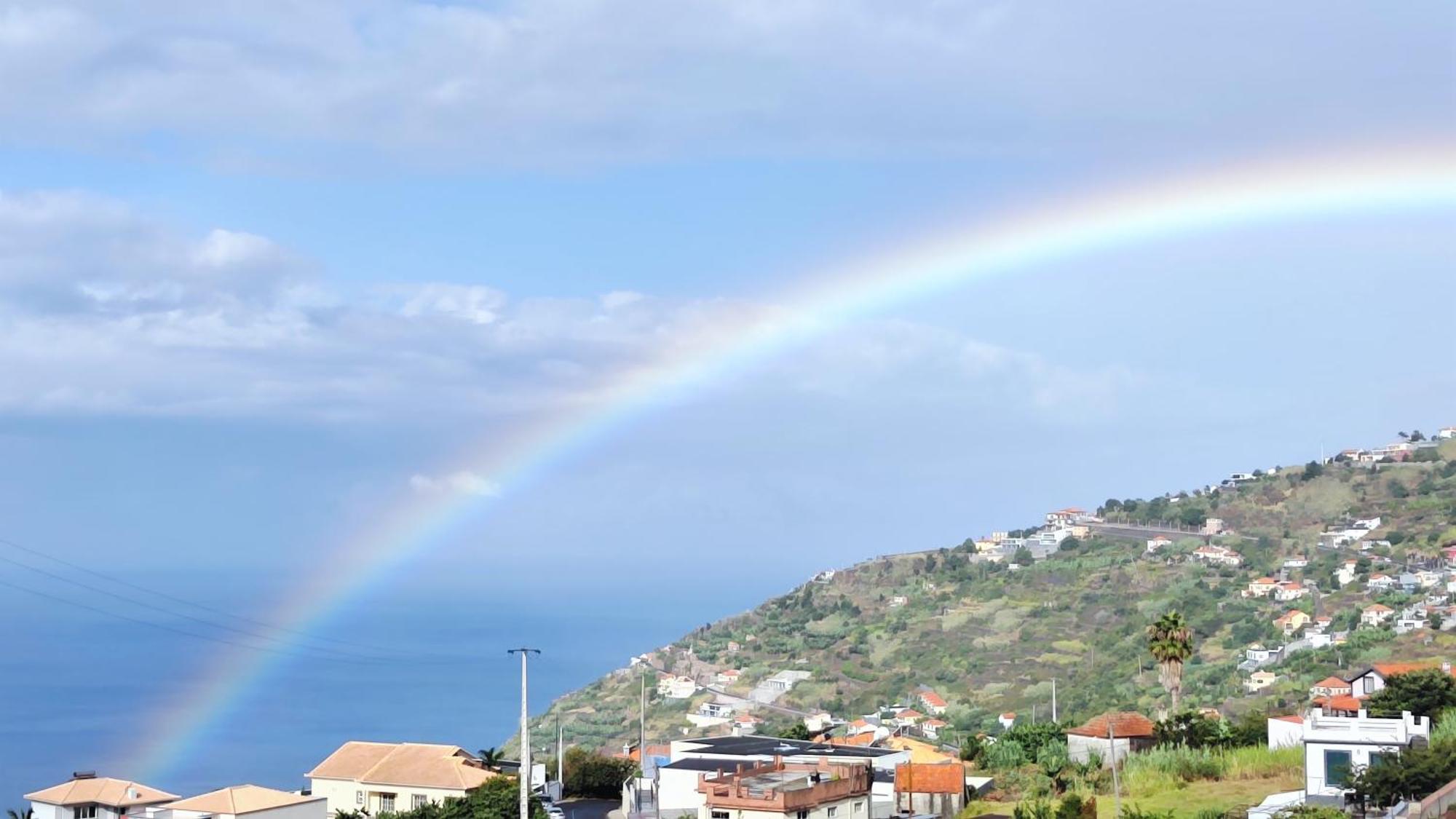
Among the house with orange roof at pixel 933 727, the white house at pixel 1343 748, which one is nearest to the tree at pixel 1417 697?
the white house at pixel 1343 748

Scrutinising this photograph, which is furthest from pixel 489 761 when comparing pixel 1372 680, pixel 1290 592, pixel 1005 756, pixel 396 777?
pixel 1290 592

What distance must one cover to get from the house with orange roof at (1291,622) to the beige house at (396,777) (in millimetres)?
68760

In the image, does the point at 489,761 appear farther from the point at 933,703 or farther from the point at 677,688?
the point at 677,688

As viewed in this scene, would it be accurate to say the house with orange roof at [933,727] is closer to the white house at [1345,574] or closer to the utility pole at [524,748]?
the white house at [1345,574]

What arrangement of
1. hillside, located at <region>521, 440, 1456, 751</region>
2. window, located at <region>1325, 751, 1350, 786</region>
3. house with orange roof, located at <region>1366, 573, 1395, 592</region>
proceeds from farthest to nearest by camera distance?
house with orange roof, located at <region>1366, 573, 1395, 592</region> → hillside, located at <region>521, 440, 1456, 751</region> → window, located at <region>1325, 751, 1350, 786</region>

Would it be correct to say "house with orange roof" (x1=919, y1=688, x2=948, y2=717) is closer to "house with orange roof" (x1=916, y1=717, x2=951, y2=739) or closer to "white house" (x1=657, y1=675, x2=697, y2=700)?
"house with orange roof" (x1=916, y1=717, x2=951, y2=739)

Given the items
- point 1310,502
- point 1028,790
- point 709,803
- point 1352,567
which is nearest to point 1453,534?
point 1352,567

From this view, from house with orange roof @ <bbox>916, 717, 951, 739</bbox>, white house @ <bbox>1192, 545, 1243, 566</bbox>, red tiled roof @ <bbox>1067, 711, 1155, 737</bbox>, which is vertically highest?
white house @ <bbox>1192, 545, 1243, 566</bbox>

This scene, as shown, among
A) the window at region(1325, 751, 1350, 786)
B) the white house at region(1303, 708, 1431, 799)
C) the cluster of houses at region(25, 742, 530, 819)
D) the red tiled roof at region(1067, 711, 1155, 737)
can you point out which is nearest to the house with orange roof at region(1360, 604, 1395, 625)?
the red tiled roof at region(1067, 711, 1155, 737)

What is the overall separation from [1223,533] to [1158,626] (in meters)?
102

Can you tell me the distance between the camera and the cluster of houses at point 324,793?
124 ft

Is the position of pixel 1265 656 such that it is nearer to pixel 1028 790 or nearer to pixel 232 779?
pixel 1028 790

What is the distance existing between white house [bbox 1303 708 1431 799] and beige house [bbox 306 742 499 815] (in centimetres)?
2109

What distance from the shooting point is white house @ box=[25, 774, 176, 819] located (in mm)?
39094
